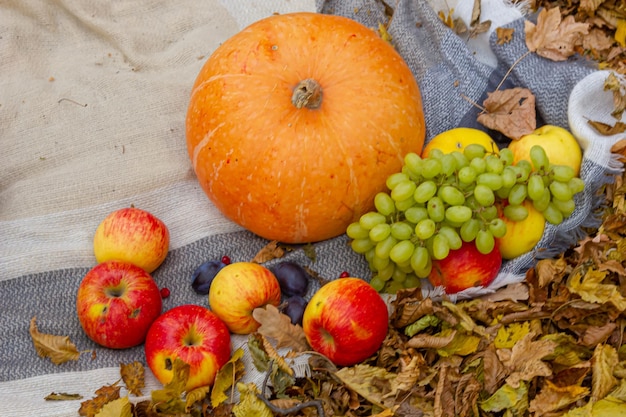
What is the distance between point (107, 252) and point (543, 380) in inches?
52.8

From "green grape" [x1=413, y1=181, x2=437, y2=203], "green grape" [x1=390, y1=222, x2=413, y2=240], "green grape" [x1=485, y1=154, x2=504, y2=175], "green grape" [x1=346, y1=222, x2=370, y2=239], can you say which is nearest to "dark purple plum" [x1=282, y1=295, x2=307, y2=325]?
"green grape" [x1=346, y1=222, x2=370, y2=239]

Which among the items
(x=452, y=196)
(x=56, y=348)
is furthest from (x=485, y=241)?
(x=56, y=348)

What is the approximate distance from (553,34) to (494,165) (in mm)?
700

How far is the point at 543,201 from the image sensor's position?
187cm

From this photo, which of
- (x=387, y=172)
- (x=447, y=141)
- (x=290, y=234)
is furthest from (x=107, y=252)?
(x=447, y=141)

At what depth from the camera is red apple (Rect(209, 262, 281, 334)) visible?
6.12 feet

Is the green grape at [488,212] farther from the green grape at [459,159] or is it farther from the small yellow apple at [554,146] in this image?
the small yellow apple at [554,146]

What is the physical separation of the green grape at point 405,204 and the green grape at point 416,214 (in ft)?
0.04

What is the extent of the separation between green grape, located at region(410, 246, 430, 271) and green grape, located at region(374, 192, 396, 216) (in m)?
0.13

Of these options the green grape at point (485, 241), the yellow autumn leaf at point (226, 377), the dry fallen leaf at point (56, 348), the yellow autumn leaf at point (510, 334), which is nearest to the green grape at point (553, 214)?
the green grape at point (485, 241)

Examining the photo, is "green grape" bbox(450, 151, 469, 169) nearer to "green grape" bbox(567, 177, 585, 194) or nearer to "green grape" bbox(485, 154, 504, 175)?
"green grape" bbox(485, 154, 504, 175)

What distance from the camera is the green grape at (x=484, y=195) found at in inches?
69.7

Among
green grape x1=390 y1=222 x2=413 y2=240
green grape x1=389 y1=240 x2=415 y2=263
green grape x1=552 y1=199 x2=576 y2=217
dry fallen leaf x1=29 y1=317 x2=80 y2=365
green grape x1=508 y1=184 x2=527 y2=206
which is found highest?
green grape x1=508 y1=184 x2=527 y2=206

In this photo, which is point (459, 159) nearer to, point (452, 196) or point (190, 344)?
point (452, 196)
